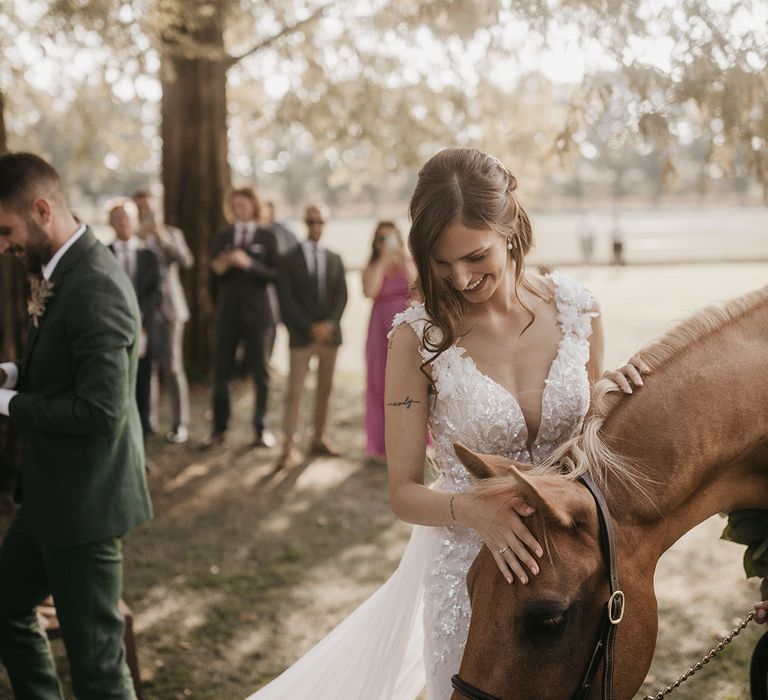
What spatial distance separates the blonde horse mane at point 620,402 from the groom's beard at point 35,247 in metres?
1.99

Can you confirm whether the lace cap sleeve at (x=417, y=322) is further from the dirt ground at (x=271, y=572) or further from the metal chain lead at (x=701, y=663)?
the metal chain lead at (x=701, y=663)

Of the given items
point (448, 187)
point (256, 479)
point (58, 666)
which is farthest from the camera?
point (256, 479)

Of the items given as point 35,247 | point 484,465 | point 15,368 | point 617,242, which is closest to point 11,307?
point 15,368

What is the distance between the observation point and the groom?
2801mm

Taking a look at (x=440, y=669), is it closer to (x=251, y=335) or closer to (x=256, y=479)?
(x=256, y=479)

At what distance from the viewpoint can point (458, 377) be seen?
93.5 inches

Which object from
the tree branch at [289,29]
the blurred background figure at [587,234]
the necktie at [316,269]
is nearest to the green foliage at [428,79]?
the tree branch at [289,29]

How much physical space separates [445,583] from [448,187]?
1.19 metres

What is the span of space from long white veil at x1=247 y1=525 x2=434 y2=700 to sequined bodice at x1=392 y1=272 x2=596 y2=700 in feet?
0.52

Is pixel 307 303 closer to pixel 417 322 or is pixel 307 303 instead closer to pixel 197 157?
pixel 197 157

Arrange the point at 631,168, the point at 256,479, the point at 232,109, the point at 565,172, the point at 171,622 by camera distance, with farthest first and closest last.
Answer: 1. the point at 631,168
2. the point at 232,109
3. the point at 256,479
4. the point at 565,172
5. the point at 171,622

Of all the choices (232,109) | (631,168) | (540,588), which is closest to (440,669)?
(540,588)

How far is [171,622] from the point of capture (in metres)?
4.74

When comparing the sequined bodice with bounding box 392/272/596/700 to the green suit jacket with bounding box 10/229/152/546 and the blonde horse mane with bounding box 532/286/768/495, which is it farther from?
the green suit jacket with bounding box 10/229/152/546
